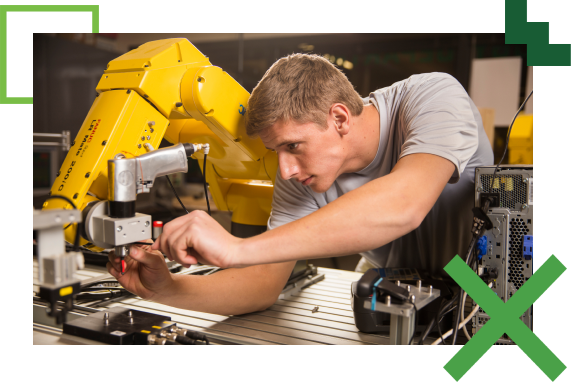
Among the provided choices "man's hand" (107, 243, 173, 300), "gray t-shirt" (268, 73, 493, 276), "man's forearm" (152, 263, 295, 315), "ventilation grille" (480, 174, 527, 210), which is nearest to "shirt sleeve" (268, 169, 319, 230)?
"gray t-shirt" (268, 73, 493, 276)

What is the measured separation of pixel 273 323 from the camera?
1.20m

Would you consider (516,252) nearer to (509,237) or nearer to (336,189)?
(509,237)

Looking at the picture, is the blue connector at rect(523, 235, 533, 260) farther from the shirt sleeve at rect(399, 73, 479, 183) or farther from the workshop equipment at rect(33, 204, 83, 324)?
the workshop equipment at rect(33, 204, 83, 324)

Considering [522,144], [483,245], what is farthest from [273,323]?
[522,144]

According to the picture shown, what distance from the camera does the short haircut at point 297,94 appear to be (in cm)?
111

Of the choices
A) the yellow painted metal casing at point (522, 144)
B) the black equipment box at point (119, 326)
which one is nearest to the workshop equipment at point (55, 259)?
the black equipment box at point (119, 326)

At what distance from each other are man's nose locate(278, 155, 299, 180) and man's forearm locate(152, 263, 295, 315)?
14.2 inches

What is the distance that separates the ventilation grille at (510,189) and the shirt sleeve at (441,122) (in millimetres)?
99

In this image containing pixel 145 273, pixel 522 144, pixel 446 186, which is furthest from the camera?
pixel 522 144

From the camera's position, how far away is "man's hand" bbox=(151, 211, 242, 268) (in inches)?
34.4

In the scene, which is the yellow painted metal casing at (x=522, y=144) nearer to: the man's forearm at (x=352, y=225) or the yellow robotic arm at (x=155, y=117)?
the yellow robotic arm at (x=155, y=117)

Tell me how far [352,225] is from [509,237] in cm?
47

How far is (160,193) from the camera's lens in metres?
3.55
